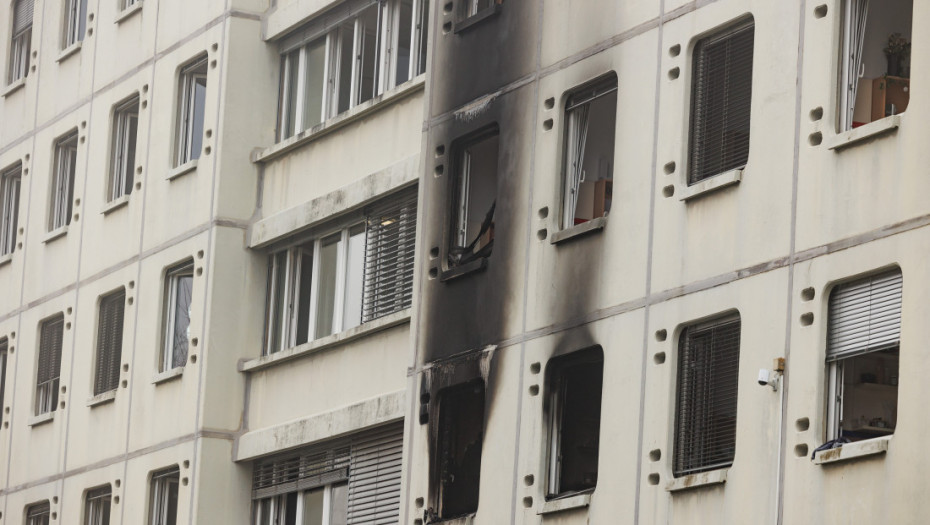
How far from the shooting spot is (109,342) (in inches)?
1539

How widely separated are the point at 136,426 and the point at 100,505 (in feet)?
7.76

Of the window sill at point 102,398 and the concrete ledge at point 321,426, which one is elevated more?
the window sill at point 102,398

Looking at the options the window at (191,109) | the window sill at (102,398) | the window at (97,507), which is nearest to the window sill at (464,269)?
the window at (191,109)

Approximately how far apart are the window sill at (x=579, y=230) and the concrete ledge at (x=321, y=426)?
4.72 m

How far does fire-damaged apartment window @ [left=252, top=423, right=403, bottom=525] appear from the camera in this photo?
30.8 m

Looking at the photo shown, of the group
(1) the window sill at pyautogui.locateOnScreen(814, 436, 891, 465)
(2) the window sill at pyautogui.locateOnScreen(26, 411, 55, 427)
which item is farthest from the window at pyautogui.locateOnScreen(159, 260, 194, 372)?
(1) the window sill at pyautogui.locateOnScreen(814, 436, 891, 465)

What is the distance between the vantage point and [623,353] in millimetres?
24797

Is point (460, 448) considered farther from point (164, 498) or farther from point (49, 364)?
point (49, 364)

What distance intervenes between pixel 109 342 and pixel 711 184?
1803 cm

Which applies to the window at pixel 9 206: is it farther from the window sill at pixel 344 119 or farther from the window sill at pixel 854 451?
the window sill at pixel 854 451

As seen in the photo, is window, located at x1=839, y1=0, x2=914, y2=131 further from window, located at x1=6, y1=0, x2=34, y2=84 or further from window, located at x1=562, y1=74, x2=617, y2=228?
window, located at x1=6, y1=0, x2=34, y2=84

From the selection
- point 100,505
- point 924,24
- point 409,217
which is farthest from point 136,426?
point 924,24

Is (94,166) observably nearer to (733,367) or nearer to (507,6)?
(507,6)

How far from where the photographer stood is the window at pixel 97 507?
126ft
